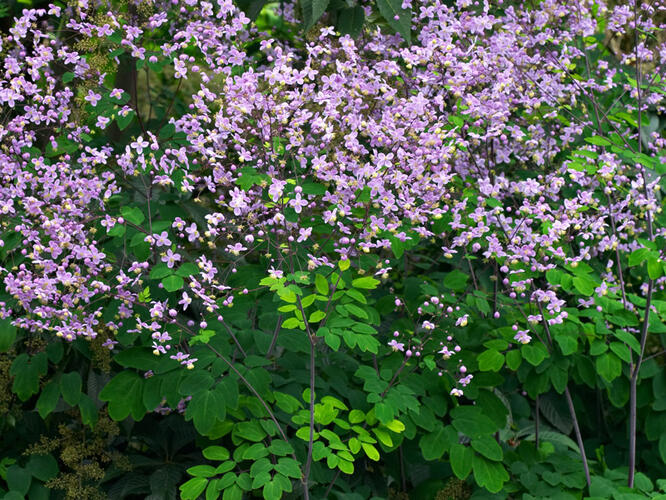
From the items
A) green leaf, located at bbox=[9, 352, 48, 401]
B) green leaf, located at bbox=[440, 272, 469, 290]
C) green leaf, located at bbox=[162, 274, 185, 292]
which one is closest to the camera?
green leaf, located at bbox=[162, 274, 185, 292]

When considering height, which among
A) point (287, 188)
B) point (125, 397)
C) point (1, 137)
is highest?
point (1, 137)

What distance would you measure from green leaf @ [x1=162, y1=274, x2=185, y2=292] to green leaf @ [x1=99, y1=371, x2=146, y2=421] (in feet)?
2.03

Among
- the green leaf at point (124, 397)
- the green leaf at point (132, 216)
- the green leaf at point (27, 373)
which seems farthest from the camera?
the green leaf at point (27, 373)

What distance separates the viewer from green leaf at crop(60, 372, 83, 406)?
123 inches

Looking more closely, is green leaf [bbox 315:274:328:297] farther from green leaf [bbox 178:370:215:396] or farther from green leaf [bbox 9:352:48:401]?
green leaf [bbox 9:352:48:401]

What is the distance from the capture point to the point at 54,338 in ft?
10.6

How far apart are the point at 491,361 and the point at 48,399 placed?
189cm

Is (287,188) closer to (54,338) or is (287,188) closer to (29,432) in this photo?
(54,338)

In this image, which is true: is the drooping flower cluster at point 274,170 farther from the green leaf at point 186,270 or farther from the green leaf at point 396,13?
the green leaf at point 396,13

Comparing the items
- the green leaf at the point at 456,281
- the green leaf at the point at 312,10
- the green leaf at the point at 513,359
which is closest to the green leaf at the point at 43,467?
the green leaf at the point at 456,281

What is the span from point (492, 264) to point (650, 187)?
88 centimetres

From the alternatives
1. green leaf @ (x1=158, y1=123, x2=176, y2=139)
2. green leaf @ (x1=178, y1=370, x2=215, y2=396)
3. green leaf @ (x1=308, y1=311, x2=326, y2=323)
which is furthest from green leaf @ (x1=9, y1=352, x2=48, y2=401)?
green leaf @ (x1=308, y1=311, x2=326, y2=323)

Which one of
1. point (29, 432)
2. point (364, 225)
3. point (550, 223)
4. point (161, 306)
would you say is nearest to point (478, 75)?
point (550, 223)

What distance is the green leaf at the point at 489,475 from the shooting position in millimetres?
3070
